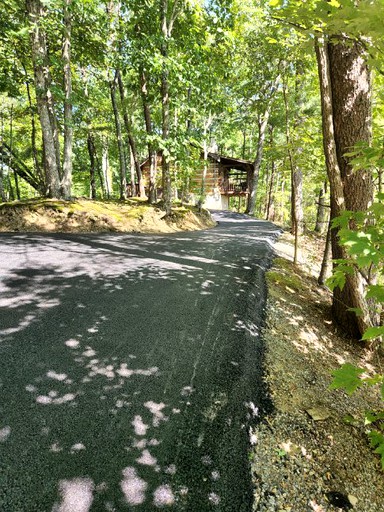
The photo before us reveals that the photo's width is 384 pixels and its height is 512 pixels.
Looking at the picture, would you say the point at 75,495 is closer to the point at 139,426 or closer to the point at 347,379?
the point at 139,426

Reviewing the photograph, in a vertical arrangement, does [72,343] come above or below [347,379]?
below

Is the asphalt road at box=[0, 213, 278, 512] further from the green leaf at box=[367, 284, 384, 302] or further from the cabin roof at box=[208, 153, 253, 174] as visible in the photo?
the cabin roof at box=[208, 153, 253, 174]

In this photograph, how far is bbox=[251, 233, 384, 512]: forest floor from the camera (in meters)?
1.96

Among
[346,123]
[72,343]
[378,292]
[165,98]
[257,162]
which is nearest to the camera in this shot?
[378,292]

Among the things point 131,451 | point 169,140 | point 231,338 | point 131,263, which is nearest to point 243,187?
point 169,140

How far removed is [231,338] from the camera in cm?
352

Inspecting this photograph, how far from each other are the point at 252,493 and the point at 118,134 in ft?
50.4

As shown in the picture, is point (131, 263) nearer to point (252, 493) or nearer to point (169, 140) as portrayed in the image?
point (252, 493)

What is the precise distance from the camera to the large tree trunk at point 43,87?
840 centimetres

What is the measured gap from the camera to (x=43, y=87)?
29.2ft

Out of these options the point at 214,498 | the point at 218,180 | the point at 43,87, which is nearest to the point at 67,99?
the point at 43,87

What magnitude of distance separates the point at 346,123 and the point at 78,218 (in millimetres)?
8348

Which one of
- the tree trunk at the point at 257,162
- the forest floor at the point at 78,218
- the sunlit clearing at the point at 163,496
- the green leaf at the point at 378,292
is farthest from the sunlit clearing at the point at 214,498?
the tree trunk at the point at 257,162

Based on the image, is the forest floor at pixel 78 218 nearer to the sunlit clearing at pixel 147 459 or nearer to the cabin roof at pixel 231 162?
the sunlit clearing at pixel 147 459
